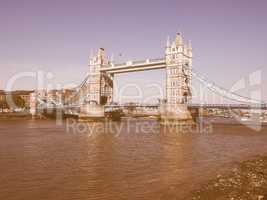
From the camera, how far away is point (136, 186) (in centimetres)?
938

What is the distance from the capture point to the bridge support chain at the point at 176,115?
157 feet

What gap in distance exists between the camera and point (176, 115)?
48094 millimetres

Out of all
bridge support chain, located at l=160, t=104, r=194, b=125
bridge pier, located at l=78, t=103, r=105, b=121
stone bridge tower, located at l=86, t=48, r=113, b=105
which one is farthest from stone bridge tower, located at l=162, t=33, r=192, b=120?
stone bridge tower, located at l=86, t=48, r=113, b=105

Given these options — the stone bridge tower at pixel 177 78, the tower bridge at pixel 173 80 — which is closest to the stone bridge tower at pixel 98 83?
the tower bridge at pixel 173 80

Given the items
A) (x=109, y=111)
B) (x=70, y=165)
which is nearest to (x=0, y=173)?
(x=70, y=165)

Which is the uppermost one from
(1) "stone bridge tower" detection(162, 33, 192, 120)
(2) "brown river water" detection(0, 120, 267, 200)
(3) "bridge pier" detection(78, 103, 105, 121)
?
(1) "stone bridge tower" detection(162, 33, 192, 120)

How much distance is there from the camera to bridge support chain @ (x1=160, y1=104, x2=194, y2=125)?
47719mm

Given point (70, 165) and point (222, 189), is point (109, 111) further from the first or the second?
point (222, 189)

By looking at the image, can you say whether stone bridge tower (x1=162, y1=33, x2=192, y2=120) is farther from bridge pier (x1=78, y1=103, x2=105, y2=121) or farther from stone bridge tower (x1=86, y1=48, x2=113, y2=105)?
stone bridge tower (x1=86, y1=48, x2=113, y2=105)

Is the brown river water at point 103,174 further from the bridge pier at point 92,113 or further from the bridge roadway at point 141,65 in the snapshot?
the bridge pier at point 92,113

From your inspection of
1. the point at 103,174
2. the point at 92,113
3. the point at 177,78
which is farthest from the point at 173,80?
the point at 103,174

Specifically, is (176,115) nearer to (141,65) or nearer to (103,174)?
(141,65)

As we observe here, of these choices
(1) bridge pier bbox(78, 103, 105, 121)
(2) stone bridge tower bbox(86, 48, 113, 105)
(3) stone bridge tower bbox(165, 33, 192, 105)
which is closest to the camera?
(3) stone bridge tower bbox(165, 33, 192, 105)

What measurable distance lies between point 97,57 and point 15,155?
5821 centimetres
